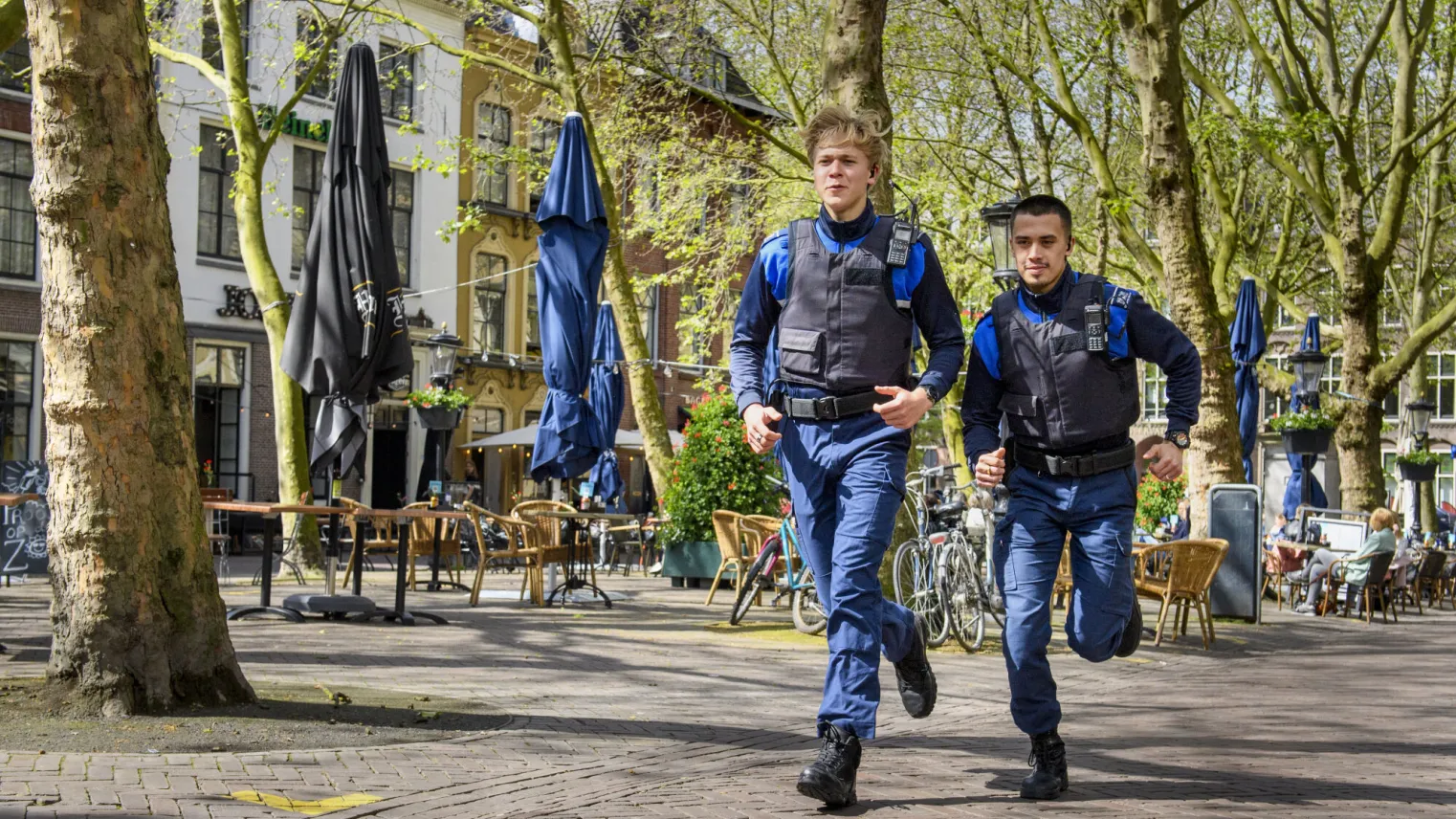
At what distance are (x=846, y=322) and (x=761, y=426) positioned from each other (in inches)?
16.8

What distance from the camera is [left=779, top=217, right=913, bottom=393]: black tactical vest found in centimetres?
482

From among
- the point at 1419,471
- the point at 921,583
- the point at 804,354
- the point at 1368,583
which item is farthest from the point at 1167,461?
the point at 1419,471

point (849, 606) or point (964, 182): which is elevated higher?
point (964, 182)

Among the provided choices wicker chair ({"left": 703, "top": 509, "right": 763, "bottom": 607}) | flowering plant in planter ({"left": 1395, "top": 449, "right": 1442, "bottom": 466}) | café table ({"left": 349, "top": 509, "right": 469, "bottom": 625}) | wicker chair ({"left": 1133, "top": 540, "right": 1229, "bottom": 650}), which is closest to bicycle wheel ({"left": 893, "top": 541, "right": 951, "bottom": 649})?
wicker chair ({"left": 1133, "top": 540, "right": 1229, "bottom": 650})

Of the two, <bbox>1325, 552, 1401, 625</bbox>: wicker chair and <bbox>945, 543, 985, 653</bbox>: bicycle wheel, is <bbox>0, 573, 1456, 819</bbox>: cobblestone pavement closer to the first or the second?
<bbox>945, 543, 985, 653</bbox>: bicycle wheel

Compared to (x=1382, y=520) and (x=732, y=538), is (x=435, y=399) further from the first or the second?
(x=1382, y=520)

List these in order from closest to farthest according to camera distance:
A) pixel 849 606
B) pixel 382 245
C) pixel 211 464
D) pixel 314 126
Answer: pixel 849 606, pixel 382 245, pixel 211 464, pixel 314 126

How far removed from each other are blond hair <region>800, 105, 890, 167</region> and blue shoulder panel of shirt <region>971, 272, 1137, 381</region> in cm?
66

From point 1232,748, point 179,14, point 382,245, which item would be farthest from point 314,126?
point 1232,748

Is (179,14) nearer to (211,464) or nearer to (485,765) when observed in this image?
(211,464)

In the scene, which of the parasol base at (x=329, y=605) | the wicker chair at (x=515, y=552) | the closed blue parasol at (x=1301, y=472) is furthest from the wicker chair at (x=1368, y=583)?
the parasol base at (x=329, y=605)

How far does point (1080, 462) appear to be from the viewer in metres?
4.93

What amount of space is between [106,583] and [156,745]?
2.78 ft

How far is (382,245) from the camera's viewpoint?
10.9m
